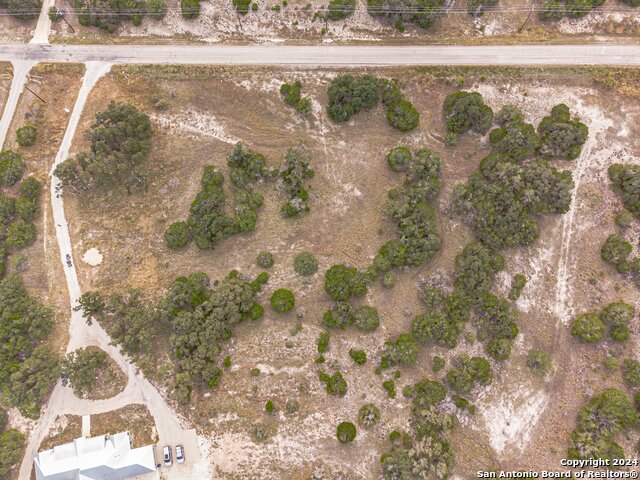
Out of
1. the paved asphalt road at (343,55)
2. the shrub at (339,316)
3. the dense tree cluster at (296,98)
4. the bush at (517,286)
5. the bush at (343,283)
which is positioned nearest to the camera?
the shrub at (339,316)

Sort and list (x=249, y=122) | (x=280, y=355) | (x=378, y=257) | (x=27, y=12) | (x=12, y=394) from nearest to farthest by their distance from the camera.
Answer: (x=12, y=394), (x=280, y=355), (x=378, y=257), (x=249, y=122), (x=27, y=12)

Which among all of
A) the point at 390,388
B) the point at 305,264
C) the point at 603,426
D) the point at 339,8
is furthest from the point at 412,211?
the point at 339,8

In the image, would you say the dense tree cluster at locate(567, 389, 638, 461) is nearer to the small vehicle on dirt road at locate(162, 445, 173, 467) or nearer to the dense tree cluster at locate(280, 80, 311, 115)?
A: the small vehicle on dirt road at locate(162, 445, 173, 467)

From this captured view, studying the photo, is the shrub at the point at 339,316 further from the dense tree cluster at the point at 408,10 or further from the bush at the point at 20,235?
the dense tree cluster at the point at 408,10

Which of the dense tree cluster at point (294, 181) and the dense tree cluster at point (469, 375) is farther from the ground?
the dense tree cluster at point (294, 181)

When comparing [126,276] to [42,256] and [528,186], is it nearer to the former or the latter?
[42,256]

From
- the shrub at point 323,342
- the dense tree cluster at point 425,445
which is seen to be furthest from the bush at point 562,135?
the shrub at point 323,342

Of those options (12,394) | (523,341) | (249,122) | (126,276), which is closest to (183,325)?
(126,276)
